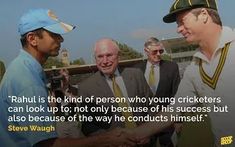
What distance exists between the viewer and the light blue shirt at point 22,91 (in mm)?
2088

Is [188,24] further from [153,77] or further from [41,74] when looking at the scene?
[41,74]

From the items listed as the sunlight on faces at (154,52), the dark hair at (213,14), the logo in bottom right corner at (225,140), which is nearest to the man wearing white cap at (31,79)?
the sunlight on faces at (154,52)

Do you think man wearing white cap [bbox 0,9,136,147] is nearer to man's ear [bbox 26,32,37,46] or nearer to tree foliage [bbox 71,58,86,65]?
man's ear [bbox 26,32,37,46]

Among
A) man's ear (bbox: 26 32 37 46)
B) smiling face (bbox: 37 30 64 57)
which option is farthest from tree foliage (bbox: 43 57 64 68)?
man's ear (bbox: 26 32 37 46)

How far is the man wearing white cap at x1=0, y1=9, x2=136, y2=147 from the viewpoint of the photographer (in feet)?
6.88

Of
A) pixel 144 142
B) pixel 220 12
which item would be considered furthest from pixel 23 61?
pixel 220 12

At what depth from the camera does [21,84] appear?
6.84ft

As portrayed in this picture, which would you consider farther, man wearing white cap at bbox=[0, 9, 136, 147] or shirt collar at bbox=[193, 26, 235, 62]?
shirt collar at bbox=[193, 26, 235, 62]

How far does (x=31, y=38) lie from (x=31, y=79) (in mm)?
253

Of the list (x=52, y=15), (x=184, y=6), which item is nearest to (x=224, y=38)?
(x=184, y=6)

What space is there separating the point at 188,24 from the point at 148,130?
2.19ft

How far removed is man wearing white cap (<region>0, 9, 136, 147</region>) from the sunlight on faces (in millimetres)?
479

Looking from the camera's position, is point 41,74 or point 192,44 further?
point 192,44

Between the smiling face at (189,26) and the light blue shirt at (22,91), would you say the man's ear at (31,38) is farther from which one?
the smiling face at (189,26)
